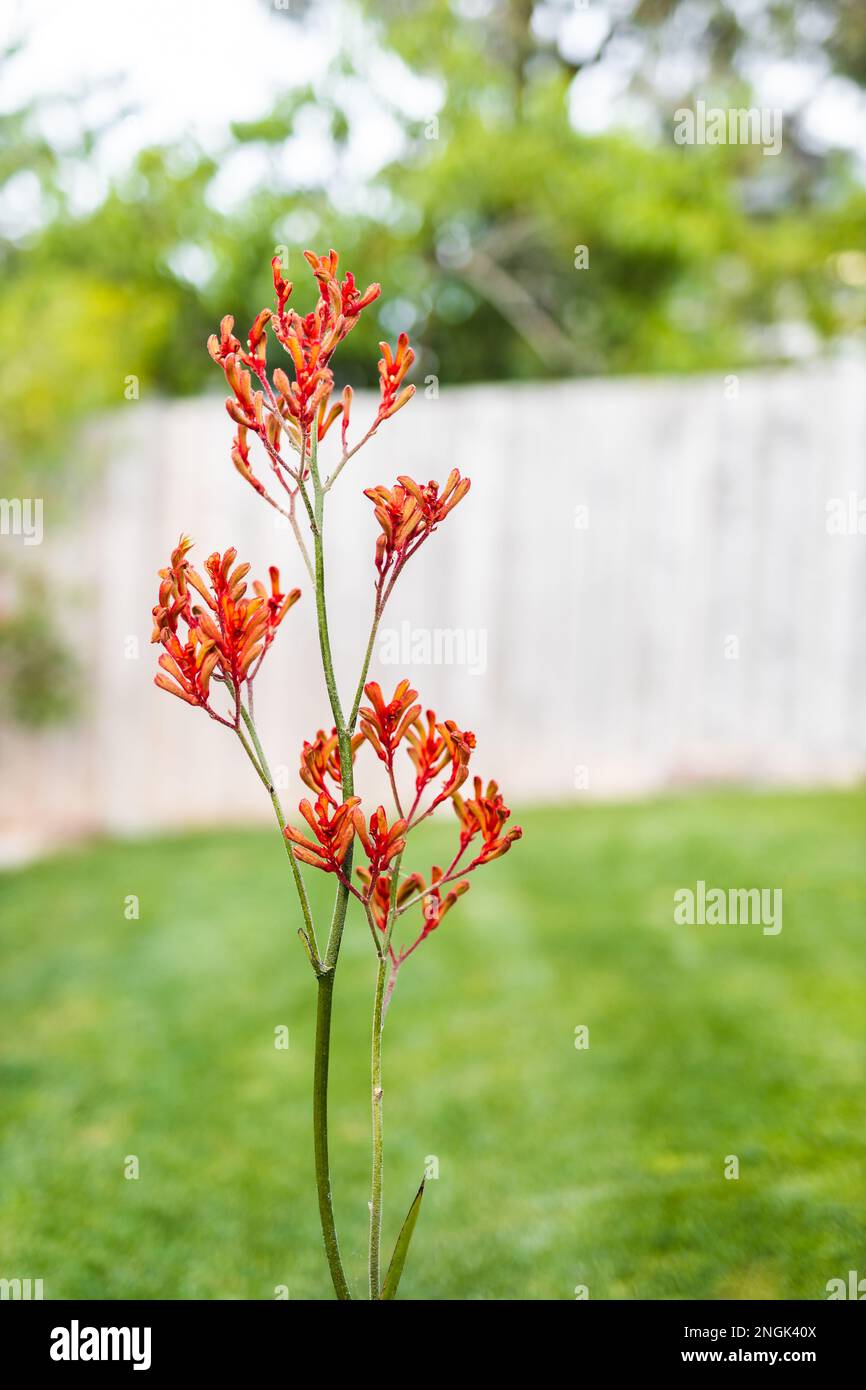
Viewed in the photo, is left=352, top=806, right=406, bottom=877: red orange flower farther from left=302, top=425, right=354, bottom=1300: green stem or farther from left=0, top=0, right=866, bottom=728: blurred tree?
left=0, top=0, right=866, bottom=728: blurred tree

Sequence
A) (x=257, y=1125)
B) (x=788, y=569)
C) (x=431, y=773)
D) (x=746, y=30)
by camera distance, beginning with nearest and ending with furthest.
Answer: (x=431, y=773), (x=257, y=1125), (x=788, y=569), (x=746, y=30)

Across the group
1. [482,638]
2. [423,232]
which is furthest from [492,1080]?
[423,232]

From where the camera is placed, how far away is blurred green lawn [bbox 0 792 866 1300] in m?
1.93

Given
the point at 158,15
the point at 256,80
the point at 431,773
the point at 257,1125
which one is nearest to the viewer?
the point at 431,773

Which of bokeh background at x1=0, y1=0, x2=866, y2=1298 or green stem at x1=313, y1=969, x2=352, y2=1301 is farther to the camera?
bokeh background at x1=0, y1=0, x2=866, y2=1298

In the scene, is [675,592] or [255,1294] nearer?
[255,1294]

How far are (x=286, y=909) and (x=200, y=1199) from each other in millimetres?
1657

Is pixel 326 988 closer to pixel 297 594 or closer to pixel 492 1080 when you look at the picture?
pixel 297 594

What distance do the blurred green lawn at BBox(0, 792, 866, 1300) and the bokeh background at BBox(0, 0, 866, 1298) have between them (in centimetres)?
1

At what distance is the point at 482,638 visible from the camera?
16.8ft

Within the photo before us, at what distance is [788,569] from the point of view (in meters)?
4.71

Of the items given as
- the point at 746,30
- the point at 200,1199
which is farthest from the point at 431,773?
the point at 746,30

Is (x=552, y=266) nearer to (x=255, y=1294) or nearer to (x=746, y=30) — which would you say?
(x=746, y=30)

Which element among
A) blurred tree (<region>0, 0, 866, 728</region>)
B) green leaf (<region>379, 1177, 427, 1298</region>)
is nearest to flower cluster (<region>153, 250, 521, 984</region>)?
green leaf (<region>379, 1177, 427, 1298</region>)
